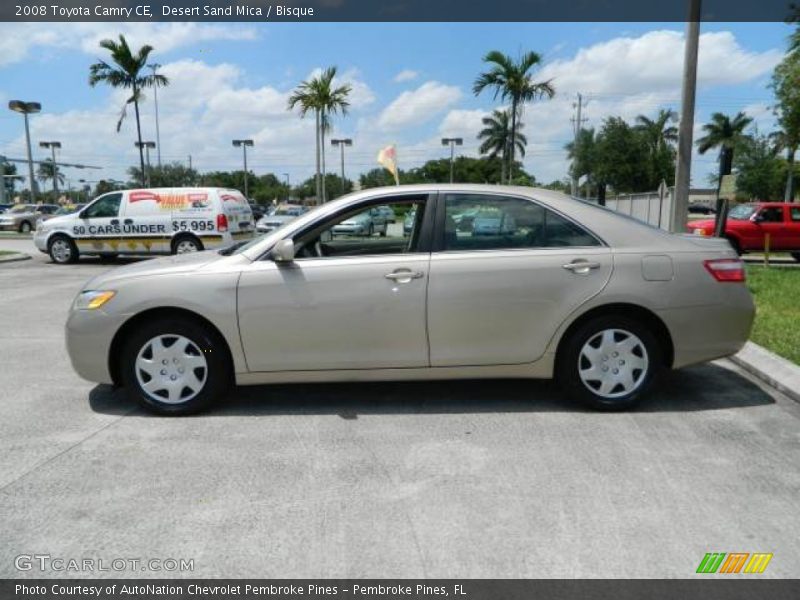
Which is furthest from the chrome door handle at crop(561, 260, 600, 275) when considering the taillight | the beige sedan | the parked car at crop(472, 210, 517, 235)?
the taillight

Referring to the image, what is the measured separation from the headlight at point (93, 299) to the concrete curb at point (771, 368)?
496 centimetres

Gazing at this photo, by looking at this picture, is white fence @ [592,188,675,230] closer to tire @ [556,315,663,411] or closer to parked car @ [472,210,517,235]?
tire @ [556,315,663,411]

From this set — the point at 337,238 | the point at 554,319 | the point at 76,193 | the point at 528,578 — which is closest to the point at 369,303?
the point at 337,238

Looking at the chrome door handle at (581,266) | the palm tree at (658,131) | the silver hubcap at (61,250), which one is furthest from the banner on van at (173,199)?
the palm tree at (658,131)

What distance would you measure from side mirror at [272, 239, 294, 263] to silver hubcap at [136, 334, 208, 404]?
87 centimetres

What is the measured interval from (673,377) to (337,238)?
3155 millimetres

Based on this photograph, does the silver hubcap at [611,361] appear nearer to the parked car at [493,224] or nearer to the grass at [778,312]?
the parked car at [493,224]

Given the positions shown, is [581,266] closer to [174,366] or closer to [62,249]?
[174,366]

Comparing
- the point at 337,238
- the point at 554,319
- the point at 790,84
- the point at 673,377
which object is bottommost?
the point at 673,377

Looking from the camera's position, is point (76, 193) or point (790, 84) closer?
point (790, 84)

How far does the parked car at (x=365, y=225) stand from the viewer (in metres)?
4.88

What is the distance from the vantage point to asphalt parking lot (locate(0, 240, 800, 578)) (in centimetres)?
297
